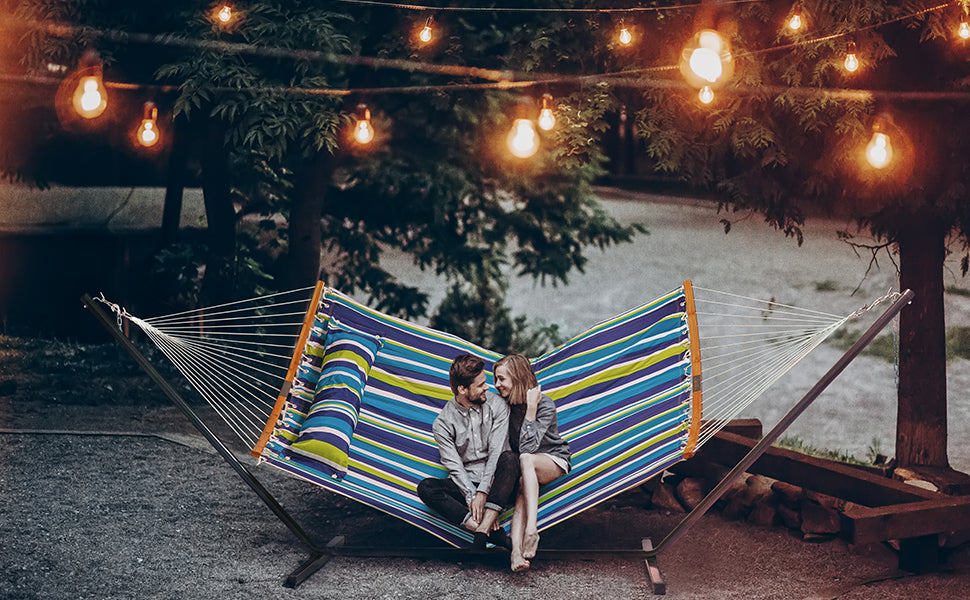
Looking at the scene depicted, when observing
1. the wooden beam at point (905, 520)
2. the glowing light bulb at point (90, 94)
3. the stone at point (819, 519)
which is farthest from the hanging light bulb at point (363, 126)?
the wooden beam at point (905, 520)

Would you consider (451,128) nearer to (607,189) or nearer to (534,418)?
(534,418)

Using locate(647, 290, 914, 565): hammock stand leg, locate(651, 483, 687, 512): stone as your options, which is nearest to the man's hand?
locate(647, 290, 914, 565): hammock stand leg

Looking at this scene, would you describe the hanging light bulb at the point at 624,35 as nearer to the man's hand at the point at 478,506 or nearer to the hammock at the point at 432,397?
the hammock at the point at 432,397

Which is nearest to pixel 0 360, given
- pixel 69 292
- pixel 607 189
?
pixel 69 292

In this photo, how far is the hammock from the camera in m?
4.65

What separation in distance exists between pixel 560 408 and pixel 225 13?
151 inches

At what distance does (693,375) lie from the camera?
484cm

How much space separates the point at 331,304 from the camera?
205 inches

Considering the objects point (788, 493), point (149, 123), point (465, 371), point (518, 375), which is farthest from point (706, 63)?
point (149, 123)

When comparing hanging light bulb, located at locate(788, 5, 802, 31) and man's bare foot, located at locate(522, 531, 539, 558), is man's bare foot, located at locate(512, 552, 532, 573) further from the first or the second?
hanging light bulb, located at locate(788, 5, 802, 31)

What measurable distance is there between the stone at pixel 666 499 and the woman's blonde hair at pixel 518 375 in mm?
1482

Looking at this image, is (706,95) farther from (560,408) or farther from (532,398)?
(532,398)

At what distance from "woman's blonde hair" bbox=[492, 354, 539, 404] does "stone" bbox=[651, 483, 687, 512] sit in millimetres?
1482

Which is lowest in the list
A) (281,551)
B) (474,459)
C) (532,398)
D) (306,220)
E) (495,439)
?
(281,551)
